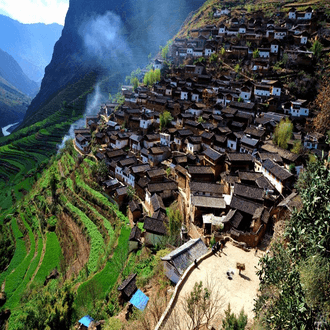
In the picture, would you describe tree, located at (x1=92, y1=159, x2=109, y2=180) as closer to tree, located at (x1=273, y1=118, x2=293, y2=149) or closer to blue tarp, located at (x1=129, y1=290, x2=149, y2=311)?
blue tarp, located at (x1=129, y1=290, x2=149, y2=311)

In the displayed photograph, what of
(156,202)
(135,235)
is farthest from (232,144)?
(135,235)

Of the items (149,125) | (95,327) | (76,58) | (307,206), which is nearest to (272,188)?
(307,206)

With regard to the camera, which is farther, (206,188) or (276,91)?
(276,91)

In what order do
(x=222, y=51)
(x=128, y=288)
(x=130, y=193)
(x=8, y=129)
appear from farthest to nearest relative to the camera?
(x=8, y=129)
(x=222, y=51)
(x=130, y=193)
(x=128, y=288)

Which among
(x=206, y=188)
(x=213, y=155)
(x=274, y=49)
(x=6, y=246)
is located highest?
(x=274, y=49)

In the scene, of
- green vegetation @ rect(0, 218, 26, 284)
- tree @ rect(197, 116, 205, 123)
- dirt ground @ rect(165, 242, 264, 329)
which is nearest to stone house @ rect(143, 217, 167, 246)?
dirt ground @ rect(165, 242, 264, 329)

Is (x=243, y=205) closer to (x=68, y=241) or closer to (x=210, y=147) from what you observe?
(x=210, y=147)
